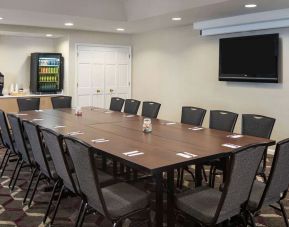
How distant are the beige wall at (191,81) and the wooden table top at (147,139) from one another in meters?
2.20

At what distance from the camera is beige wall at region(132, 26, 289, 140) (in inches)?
218

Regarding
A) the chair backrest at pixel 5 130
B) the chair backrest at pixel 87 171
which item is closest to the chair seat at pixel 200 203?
the chair backrest at pixel 87 171

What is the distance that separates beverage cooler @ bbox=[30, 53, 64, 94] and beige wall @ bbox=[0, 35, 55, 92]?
0.21 m

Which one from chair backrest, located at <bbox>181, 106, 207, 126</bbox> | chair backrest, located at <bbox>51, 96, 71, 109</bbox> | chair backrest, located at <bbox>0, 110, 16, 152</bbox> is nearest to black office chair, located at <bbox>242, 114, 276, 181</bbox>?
chair backrest, located at <bbox>181, 106, 207, 126</bbox>

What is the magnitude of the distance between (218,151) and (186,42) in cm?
460

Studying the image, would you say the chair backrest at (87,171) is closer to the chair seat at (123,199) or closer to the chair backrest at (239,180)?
the chair seat at (123,199)

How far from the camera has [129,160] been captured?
254 centimetres

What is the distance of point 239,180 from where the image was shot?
2.29 meters

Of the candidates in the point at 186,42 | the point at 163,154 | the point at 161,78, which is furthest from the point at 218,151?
the point at 161,78

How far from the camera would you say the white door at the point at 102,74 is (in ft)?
26.5

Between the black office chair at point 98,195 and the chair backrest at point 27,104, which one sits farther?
the chair backrest at point 27,104

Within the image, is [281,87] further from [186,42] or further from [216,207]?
[216,207]

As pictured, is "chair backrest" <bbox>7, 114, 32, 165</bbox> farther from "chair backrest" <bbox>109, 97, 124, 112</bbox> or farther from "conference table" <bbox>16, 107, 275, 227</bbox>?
"chair backrest" <bbox>109, 97, 124, 112</bbox>

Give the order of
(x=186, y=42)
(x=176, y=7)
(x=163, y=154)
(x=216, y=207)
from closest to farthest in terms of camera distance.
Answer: (x=216, y=207)
(x=163, y=154)
(x=176, y=7)
(x=186, y=42)
